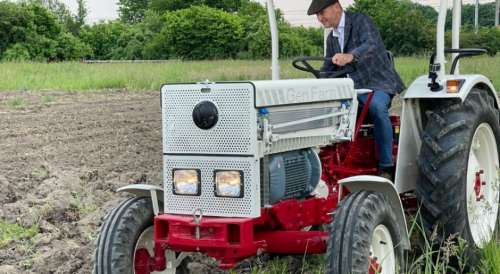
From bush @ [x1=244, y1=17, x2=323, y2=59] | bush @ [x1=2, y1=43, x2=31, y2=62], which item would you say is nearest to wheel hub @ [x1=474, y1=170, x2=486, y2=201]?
bush @ [x1=244, y1=17, x2=323, y2=59]

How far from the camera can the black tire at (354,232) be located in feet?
12.0

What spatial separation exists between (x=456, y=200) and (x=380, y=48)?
1214 mm

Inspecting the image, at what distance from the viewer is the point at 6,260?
531 centimetres

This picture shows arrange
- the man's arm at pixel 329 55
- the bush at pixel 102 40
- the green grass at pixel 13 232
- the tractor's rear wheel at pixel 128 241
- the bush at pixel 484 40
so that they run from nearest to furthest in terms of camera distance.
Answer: the tractor's rear wheel at pixel 128 241, the man's arm at pixel 329 55, the green grass at pixel 13 232, the bush at pixel 484 40, the bush at pixel 102 40

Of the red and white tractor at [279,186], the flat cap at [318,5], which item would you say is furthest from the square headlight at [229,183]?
the flat cap at [318,5]

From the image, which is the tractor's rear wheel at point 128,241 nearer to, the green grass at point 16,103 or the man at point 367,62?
the man at point 367,62

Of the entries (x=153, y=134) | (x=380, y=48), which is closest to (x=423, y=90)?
(x=380, y=48)

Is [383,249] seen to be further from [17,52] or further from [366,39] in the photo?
[17,52]

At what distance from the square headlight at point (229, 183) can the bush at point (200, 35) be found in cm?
3732

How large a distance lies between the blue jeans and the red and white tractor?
76 mm

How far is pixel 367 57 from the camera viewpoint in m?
5.05

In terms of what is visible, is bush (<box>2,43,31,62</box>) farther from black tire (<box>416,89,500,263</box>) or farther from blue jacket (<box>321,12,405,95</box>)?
black tire (<box>416,89,500,263</box>)

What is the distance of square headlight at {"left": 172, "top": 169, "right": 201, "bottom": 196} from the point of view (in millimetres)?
3988

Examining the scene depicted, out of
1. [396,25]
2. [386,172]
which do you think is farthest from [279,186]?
[396,25]
